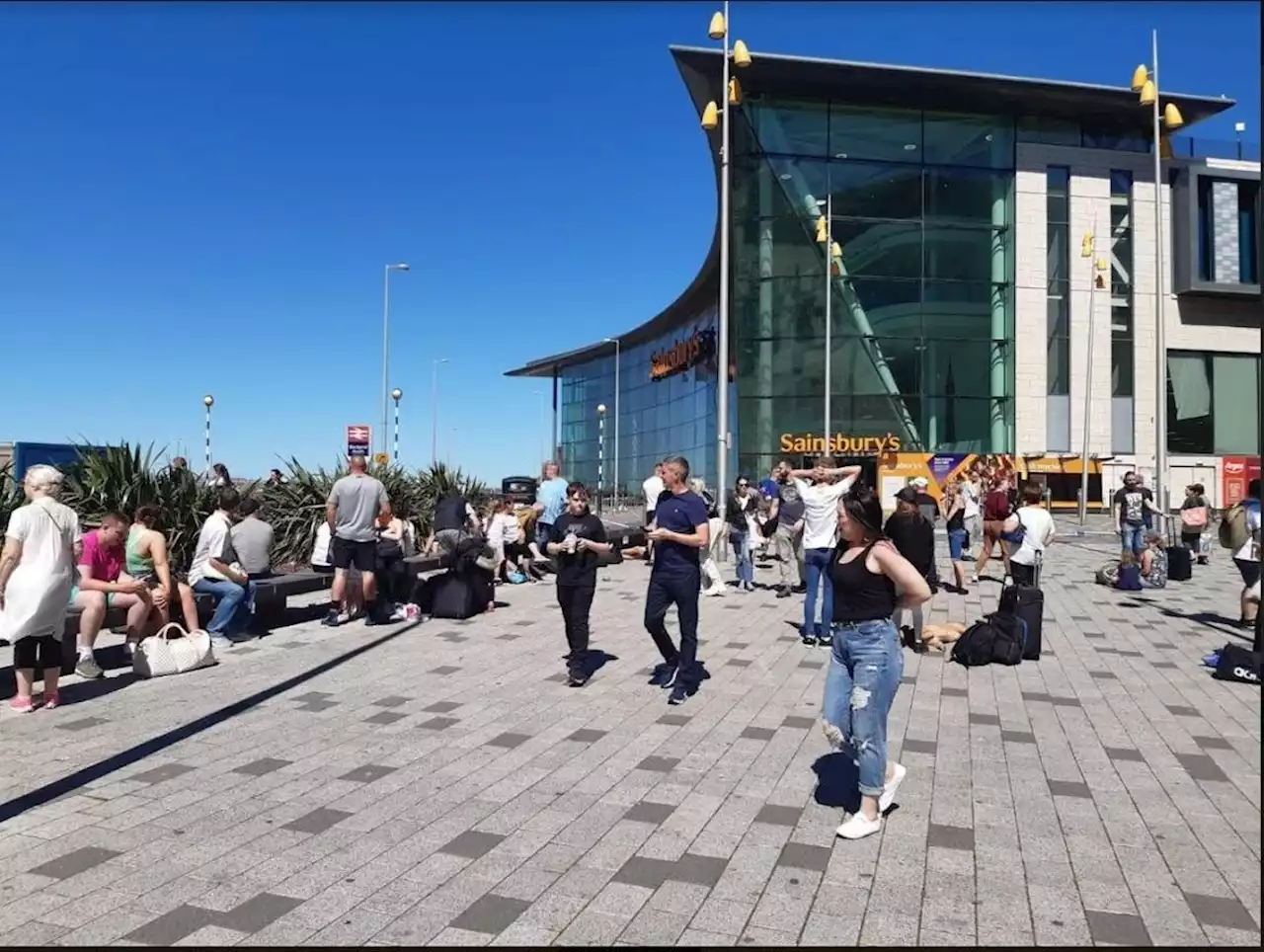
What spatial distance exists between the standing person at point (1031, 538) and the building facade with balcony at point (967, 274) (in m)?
26.2

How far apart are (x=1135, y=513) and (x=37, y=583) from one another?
1402cm

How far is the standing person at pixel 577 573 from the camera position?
7000 millimetres

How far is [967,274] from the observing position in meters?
37.7

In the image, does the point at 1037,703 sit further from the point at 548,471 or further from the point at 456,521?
the point at 548,471

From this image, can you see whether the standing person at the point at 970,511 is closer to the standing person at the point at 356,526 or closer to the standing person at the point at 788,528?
the standing person at the point at 788,528

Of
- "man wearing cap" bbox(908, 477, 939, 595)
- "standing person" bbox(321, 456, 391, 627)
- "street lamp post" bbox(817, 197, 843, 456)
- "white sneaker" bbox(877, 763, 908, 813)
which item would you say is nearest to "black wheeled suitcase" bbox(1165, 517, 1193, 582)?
"man wearing cap" bbox(908, 477, 939, 595)

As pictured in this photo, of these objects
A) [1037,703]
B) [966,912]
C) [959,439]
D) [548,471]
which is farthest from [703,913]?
[959,439]

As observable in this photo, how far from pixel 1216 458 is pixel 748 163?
77.2 feet

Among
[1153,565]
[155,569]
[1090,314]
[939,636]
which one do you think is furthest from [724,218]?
[1090,314]

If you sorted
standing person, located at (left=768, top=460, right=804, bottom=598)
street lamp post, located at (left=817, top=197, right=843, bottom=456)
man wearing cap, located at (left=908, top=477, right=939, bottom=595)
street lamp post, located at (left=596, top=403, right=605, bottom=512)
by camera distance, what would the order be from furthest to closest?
street lamp post, located at (left=596, top=403, right=605, bottom=512) < street lamp post, located at (left=817, top=197, right=843, bottom=456) < man wearing cap, located at (left=908, top=477, right=939, bottom=595) < standing person, located at (left=768, top=460, right=804, bottom=598)

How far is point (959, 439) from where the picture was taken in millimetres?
37219

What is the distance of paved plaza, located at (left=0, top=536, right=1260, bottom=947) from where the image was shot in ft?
10.9

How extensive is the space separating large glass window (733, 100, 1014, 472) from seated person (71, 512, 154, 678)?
31193 millimetres

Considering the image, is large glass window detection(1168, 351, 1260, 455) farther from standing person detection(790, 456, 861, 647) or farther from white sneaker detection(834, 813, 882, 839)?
white sneaker detection(834, 813, 882, 839)
